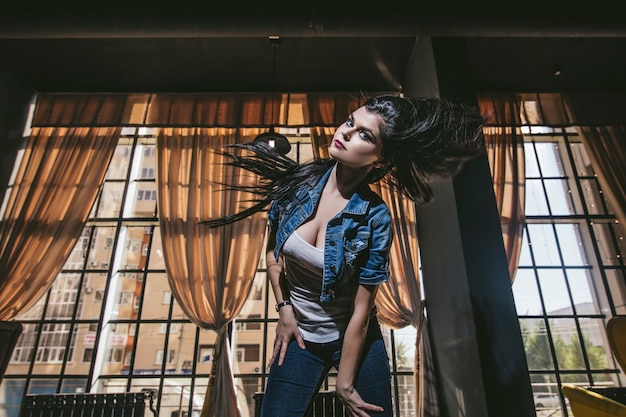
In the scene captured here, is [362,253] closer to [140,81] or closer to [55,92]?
[140,81]

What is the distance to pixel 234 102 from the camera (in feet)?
16.6

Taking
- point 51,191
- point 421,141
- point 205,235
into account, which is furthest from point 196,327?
point 421,141

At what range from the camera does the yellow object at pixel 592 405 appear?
7.67 feet

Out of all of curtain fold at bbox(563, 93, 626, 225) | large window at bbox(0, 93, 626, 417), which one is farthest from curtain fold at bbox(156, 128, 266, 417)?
curtain fold at bbox(563, 93, 626, 225)

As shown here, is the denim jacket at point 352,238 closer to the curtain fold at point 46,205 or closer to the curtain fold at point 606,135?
the curtain fold at point 46,205

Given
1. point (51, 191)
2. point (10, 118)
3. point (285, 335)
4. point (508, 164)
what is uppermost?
point (10, 118)

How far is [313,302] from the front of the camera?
932 mm

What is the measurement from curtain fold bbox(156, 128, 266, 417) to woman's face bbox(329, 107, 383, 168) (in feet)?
10.1

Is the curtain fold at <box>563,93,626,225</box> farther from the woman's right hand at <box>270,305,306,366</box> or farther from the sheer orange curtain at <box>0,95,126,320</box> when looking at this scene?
the sheer orange curtain at <box>0,95,126,320</box>

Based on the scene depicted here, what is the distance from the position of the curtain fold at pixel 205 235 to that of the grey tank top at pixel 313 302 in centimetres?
304

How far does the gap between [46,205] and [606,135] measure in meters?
7.05

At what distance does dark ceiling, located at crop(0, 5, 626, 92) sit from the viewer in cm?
313

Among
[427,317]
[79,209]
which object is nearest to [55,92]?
[79,209]

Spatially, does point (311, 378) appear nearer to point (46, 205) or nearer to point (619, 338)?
point (619, 338)
